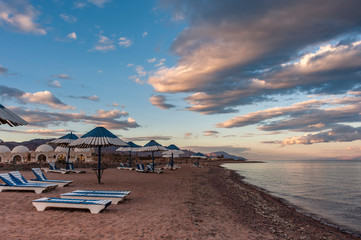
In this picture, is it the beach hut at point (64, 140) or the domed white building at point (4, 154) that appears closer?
the beach hut at point (64, 140)

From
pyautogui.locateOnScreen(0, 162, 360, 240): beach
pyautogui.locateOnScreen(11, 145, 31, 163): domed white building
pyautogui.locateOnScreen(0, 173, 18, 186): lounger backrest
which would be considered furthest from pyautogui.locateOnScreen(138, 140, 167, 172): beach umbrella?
pyautogui.locateOnScreen(11, 145, 31, 163): domed white building

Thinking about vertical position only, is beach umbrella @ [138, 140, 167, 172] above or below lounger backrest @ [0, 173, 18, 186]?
above

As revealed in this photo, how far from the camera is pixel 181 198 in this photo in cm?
1040

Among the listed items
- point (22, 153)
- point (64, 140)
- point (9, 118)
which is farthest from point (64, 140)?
point (22, 153)

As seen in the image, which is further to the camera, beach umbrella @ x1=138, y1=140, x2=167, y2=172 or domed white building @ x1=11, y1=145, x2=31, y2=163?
domed white building @ x1=11, y1=145, x2=31, y2=163

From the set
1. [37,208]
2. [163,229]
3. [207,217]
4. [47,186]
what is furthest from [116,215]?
[47,186]

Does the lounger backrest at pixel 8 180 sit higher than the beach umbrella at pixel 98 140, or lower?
lower

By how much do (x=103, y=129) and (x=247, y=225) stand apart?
28.4 ft

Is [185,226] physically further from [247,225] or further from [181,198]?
[181,198]

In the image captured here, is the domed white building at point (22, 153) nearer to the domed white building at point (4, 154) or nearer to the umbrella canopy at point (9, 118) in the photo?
the domed white building at point (4, 154)

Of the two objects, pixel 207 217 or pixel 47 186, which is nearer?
pixel 207 217

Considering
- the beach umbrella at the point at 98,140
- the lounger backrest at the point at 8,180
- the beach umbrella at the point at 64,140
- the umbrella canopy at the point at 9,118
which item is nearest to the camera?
the umbrella canopy at the point at 9,118

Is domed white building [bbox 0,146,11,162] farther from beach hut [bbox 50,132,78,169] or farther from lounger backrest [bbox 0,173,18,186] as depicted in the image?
lounger backrest [bbox 0,173,18,186]

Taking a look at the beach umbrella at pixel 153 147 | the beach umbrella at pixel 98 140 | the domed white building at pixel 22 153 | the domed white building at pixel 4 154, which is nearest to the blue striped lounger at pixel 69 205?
the beach umbrella at pixel 98 140
